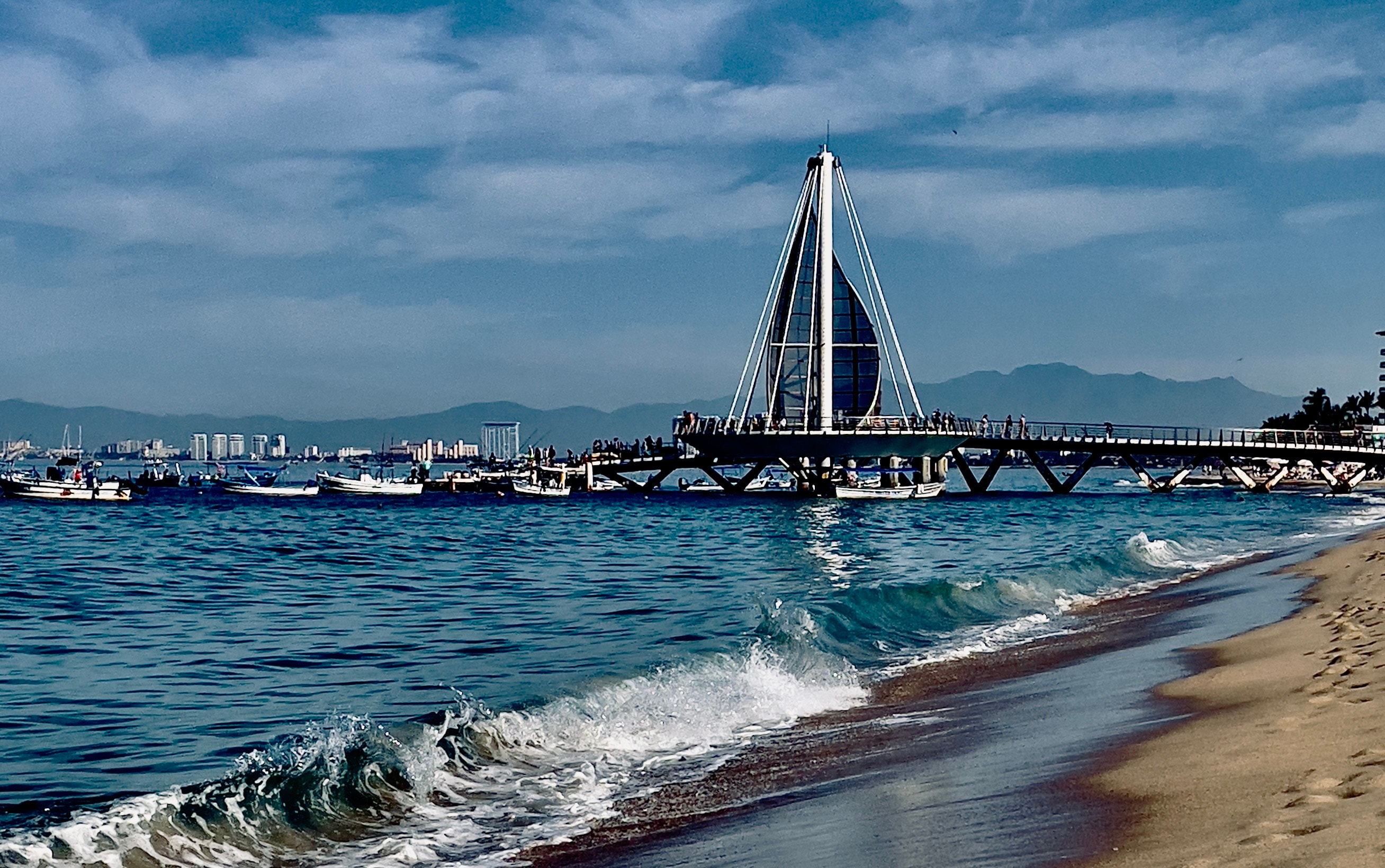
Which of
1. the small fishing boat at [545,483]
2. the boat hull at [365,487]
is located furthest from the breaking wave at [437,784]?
the boat hull at [365,487]

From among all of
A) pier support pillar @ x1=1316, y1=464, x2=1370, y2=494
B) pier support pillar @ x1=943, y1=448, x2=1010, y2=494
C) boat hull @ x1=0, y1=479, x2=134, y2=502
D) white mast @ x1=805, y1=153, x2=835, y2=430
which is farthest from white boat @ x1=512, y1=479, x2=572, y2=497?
pier support pillar @ x1=1316, y1=464, x2=1370, y2=494

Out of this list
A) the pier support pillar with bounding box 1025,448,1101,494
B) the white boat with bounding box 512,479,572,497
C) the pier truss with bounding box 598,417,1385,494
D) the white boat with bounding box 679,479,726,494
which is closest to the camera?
the pier truss with bounding box 598,417,1385,494

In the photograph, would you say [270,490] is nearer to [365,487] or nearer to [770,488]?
[365,487]

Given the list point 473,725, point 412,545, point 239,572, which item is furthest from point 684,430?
point 473,725

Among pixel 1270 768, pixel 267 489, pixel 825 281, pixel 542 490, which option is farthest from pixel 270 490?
pixel 1270 768

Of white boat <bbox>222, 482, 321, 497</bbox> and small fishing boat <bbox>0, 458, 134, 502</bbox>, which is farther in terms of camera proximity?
white boat <bbox>222, 482, 321, 497</bbox>

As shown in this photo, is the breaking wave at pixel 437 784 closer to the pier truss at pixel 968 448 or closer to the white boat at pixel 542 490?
the pier truss at pixel 968 448

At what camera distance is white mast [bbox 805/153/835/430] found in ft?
247

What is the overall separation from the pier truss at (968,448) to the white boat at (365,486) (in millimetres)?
12492

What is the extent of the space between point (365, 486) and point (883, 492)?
3257 cm

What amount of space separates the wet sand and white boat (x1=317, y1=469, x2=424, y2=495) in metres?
70.3

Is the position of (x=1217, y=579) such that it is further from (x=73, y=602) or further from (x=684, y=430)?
(x=684, y=430)

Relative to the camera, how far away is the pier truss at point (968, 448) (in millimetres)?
71688

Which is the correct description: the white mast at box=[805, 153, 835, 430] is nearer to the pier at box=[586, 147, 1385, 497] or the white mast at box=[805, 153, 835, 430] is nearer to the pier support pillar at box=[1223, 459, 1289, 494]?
the pier at box=[586, 147, 1385, 497]
